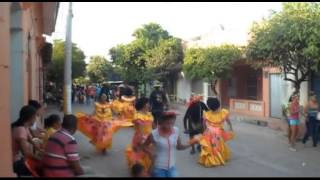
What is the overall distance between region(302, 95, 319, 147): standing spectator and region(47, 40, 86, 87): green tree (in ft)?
104

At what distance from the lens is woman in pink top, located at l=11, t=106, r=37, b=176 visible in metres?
6.02

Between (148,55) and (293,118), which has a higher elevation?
(148,55)

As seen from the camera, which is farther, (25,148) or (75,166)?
(25,148)

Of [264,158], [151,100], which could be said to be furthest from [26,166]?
[151,100]

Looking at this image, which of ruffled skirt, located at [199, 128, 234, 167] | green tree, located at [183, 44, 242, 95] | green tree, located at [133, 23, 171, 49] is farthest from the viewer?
green tree, located at [133, 23, 171, 49]

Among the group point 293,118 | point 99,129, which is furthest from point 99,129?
point 293,118

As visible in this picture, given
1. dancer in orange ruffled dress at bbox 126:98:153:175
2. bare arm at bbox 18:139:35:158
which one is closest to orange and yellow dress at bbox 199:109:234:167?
dancer in orange ruffled dress at bbox 126:98:153:175

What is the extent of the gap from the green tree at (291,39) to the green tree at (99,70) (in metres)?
56.7

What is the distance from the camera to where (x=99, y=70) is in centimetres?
7950

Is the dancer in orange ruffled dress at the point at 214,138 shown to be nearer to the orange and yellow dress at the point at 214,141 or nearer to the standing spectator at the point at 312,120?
the orange and yellow dress at the point at 214,141

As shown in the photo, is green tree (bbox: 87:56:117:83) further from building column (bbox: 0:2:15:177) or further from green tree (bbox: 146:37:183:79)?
building column (bbox: 0:2:15:177)

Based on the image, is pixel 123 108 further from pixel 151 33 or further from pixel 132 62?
pixel 151 33

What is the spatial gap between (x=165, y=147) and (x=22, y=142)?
1793 millimetres

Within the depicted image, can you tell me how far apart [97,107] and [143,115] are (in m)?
3.94
